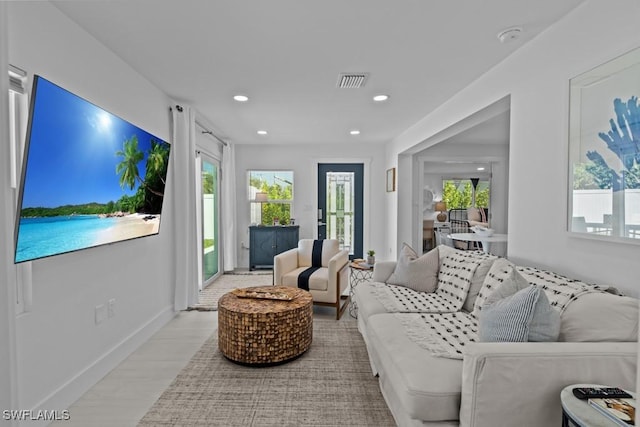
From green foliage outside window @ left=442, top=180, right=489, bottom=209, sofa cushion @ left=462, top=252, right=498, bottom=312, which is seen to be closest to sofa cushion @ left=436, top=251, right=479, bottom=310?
sofa cushion @ left=462, top=252, right=498, bottom=312

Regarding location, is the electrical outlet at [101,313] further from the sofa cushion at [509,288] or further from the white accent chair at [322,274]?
the sofa cushion at [509,288]

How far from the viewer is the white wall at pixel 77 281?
5.95 ft

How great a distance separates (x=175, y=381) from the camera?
2367 mm

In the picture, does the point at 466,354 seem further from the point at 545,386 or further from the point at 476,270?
the point at 476,270

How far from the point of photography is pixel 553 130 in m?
2.11

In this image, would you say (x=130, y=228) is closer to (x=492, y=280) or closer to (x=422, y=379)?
(x=422, y=379)

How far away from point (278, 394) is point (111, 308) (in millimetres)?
1447

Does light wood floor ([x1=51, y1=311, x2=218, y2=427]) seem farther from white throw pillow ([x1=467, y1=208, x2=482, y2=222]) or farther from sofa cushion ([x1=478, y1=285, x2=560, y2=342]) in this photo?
white throw pillow ([x1=467, y1=208, x2=482, y2=222])

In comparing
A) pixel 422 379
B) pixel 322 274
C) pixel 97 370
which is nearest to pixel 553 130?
pixel 422 379

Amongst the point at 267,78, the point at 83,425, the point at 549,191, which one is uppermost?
the point at 267,78

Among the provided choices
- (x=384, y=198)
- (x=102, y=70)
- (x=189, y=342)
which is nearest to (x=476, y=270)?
(x=189, y=342)

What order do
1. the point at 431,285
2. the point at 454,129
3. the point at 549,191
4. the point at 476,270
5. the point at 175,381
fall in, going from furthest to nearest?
the point at 454,129 < the point at 431,285 < the point at 476,270 < the point at 175,381 < the point at 549,191

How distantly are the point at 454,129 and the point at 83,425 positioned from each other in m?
4.08

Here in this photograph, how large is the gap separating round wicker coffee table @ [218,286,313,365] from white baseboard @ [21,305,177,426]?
0.78 metres
